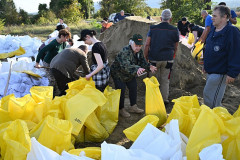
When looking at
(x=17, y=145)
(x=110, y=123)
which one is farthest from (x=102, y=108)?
(x=17, y=145)

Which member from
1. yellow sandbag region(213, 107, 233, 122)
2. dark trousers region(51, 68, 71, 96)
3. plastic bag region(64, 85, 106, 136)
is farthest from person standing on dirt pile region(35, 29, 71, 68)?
yellow sandbag region(213, 107, 233, 122)

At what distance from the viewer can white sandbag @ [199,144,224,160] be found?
1.50 metres

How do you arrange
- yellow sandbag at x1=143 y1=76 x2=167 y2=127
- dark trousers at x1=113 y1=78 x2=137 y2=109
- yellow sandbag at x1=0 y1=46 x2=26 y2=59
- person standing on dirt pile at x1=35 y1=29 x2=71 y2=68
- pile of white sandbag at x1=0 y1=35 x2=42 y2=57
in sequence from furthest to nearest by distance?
pile of white sandbag at x1=0 y1=35 x2=42 y2=57 < yellow sandbag at x1=0 y1=46 x2=26 y2=59 < person standing on dirt pile at x1=35 y1=29 x2=71 y2=68 < dark trousers at x1=113 y1=78 x2=137 y2=109 < yellow sandbag at x1=143 y1=76 x2=167 y2=127

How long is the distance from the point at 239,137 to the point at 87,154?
48.3 inches

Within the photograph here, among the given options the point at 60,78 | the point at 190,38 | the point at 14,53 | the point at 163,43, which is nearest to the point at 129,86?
the point at 163,43

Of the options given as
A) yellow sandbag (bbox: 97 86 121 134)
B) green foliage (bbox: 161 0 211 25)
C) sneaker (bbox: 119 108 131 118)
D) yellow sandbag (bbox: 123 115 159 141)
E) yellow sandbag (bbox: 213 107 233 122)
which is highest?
green foliage (bbox: 161 0 211 25)

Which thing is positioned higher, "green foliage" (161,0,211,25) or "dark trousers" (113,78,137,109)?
"green foliage" (161,0,211,25)

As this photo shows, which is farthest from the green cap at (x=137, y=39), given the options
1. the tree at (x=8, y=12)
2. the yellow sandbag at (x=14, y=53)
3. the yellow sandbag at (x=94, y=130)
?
the tree at (x=8, y=12)

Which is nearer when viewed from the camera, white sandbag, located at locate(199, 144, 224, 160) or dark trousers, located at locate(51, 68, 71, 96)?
white sandbag, located at locate(199, 144, 224, 160)

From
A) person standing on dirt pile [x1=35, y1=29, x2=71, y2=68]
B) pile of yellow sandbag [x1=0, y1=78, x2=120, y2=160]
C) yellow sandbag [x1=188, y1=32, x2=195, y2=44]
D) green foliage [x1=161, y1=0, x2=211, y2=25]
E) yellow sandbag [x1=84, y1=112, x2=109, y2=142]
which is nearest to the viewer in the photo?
pile of yellow sandbag [x1=0, y1=78, x2=120, y2=160]

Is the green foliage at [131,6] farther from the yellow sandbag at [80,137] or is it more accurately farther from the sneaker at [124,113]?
the yellow sandbag at [80,137]

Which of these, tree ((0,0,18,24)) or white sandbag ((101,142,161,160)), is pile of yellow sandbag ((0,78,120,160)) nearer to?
white sandbag ((101,142,161,160))

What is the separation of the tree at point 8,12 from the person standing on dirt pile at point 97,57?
835 inches

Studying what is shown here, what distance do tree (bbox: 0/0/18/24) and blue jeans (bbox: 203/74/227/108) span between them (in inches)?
877
